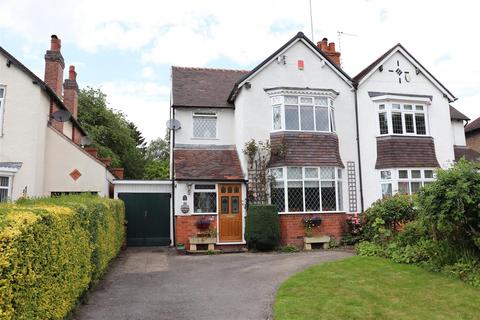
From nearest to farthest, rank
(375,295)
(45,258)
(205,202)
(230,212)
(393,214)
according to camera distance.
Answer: (45,258) → (375,295) → (393,214) → (205,202) → (230,212)

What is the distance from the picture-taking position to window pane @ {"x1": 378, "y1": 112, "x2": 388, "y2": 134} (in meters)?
17.7

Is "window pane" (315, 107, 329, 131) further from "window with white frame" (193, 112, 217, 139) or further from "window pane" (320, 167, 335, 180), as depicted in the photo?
"window with white frame" (193, 112, 217, 139)

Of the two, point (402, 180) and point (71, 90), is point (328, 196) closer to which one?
point (402, 180)

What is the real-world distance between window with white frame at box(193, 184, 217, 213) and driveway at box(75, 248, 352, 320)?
2466mm

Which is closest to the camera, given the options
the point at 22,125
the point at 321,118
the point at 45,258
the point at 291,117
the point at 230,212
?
the point at 45,258

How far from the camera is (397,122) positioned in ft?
58.2

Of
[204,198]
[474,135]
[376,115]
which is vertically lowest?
[204,198]

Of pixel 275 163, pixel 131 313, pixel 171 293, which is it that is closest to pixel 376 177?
pixel 275 163

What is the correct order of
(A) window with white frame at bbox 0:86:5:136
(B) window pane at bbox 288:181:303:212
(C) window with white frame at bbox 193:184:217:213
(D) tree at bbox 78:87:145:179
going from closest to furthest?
(A) window with white frame at bbox 0:86:5:136 → (B) window pane at bbox 288:181:303:212 → (C) window with white frame at bbox 193:184:217:213 → (D) tree at bbox 78:87:145:179

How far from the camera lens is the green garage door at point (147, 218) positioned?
57.4 feet

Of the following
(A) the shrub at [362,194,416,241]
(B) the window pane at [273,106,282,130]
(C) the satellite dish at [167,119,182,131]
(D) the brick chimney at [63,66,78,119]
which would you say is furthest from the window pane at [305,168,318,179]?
(D) the brick chimney at [63,66,78,119]

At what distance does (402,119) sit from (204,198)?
9.38 m

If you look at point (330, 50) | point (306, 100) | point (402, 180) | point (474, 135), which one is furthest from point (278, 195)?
point (474, 135)

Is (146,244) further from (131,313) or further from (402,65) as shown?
(402,65)
